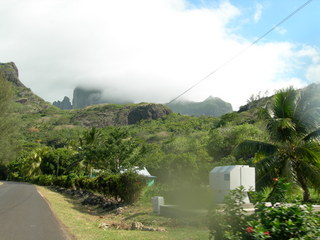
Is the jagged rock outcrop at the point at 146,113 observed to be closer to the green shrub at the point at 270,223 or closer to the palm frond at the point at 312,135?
the palm frond at the point at 312,135

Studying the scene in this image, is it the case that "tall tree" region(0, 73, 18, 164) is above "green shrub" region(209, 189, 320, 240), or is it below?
above

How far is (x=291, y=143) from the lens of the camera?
1616cm

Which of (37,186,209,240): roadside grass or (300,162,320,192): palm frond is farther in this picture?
(300,162,320,192): palm frond

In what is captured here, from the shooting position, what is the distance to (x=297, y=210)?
416 centimetres

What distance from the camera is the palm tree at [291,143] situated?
1527 cm

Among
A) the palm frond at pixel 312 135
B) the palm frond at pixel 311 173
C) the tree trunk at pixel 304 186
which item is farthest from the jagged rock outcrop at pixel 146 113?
the palm frond at pixel 311 173

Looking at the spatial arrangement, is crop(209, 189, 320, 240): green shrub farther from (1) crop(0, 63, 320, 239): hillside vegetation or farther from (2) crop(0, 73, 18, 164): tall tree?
(2) crop(0, 73, 18, 164): tall tree

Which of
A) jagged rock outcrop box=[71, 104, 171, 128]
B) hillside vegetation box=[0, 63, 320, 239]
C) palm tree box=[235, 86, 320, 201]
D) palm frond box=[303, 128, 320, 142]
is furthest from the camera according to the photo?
jagged rock outcrop box=[71, 104, 171, 128]

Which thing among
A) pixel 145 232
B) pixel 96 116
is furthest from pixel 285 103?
pixel 96 116

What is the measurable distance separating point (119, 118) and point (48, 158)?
→ 10870 centimetres

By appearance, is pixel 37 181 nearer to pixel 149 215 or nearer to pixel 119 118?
pixel 149 215

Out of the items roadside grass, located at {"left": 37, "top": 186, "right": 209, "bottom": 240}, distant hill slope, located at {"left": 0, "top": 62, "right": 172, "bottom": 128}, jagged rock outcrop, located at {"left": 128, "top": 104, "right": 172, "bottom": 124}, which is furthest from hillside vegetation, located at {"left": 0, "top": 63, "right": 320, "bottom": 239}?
jagged rock outcrop, located at {"left": 128, "top": 104, "right": 172, "bottom": 124}

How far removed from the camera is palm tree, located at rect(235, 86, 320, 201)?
15.3 m

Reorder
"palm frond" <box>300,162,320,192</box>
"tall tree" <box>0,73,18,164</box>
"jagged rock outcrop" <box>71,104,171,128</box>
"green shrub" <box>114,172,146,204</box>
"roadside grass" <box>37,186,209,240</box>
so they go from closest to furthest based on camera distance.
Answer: "roadside grass" <box>37,186,209,240</box>
"palm frond" <box>300,162,320,192</box>
"green shrub" <box>114,172,146,204</box>
"tall tree" <box>0,73,18,164</box>
"jagged rock outcrop" <box>71,104,171,128</box>
